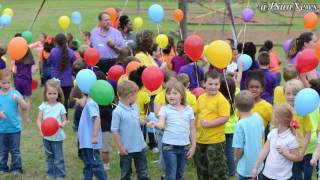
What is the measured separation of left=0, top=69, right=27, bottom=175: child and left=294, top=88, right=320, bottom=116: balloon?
3.38m

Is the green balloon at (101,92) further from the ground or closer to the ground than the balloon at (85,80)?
closer to the ground

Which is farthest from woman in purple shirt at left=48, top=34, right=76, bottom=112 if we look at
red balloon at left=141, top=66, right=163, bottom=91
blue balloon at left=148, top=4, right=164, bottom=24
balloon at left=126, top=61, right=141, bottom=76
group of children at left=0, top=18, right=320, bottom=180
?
red balloon at left=141, top=66, right=163, bottom=91

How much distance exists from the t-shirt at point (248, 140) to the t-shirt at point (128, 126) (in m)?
1.13

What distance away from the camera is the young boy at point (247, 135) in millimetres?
5234

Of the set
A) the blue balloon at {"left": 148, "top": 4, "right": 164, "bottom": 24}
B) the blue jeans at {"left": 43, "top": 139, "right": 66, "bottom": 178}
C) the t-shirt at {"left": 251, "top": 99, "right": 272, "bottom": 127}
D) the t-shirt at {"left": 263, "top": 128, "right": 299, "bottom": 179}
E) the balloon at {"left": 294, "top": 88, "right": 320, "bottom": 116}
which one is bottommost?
the blue jeans at {"left": 43, "top": 139, "right": 66, "bottom": 178}

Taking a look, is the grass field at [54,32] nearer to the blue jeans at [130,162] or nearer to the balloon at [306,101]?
the blue jeans at [130,162]

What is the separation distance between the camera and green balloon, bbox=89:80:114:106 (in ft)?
18.3

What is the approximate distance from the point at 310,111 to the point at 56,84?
2904 millimetres

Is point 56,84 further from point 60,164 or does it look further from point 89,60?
point 89,60

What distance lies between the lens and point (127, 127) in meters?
5.77

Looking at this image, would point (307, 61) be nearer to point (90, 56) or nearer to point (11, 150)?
point (90, 56)

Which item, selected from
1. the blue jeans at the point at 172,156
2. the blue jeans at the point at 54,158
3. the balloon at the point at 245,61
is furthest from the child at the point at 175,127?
the balloon at the point at 245,61

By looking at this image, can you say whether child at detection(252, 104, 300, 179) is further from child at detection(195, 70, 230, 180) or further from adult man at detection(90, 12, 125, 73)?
adult man at detection(90, 12, 125, 73)

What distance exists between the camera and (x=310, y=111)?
5.05 metres
